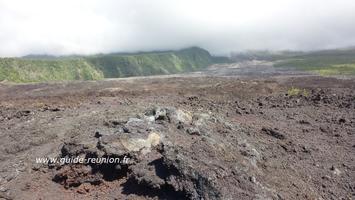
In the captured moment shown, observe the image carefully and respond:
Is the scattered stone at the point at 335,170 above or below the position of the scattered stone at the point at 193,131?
below

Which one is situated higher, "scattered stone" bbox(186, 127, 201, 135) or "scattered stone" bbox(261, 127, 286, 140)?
"scattered stone" bbox(186, 127, 201, 135)

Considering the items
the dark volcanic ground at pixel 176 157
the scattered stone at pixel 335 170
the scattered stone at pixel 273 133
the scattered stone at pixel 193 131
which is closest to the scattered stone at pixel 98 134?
the dark volcanic ground at pixel 176 157

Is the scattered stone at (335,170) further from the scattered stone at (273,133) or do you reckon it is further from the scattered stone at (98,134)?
the scattered stone at (98,134)

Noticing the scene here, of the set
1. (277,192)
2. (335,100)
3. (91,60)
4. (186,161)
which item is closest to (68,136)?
(186,161)

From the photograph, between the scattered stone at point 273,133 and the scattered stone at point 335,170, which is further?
the scattered stone at point 273,133

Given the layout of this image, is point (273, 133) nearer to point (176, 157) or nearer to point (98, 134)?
point (98, 134)

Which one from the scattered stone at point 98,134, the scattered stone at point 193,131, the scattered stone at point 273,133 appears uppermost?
the scattered stone at point 193,131

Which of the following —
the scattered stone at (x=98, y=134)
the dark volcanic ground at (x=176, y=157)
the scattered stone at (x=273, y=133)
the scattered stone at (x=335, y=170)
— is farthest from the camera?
the scattered stone at (x=273, y=133)

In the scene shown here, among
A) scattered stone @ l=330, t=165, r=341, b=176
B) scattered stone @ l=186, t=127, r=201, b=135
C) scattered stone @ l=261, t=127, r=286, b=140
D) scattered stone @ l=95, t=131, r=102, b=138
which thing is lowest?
scattered stone @ l=330, t=165, r=341, b=176

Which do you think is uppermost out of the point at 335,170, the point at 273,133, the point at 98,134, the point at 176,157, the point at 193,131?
the point at 176,157

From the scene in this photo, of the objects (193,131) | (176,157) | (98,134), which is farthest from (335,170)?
(98,134)

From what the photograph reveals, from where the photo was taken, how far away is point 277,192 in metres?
16.9

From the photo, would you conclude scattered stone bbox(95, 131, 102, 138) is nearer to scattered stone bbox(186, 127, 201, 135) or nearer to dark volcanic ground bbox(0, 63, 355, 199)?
dark volcanic ground bbox(0, 63, 355, 199)

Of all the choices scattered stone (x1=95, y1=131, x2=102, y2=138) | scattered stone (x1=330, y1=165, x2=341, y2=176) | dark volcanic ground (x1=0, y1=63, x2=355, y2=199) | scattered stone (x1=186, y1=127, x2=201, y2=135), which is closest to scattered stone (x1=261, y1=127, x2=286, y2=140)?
dark volcanic ground (x1=0, y1=63, x2=355, y2=199)
